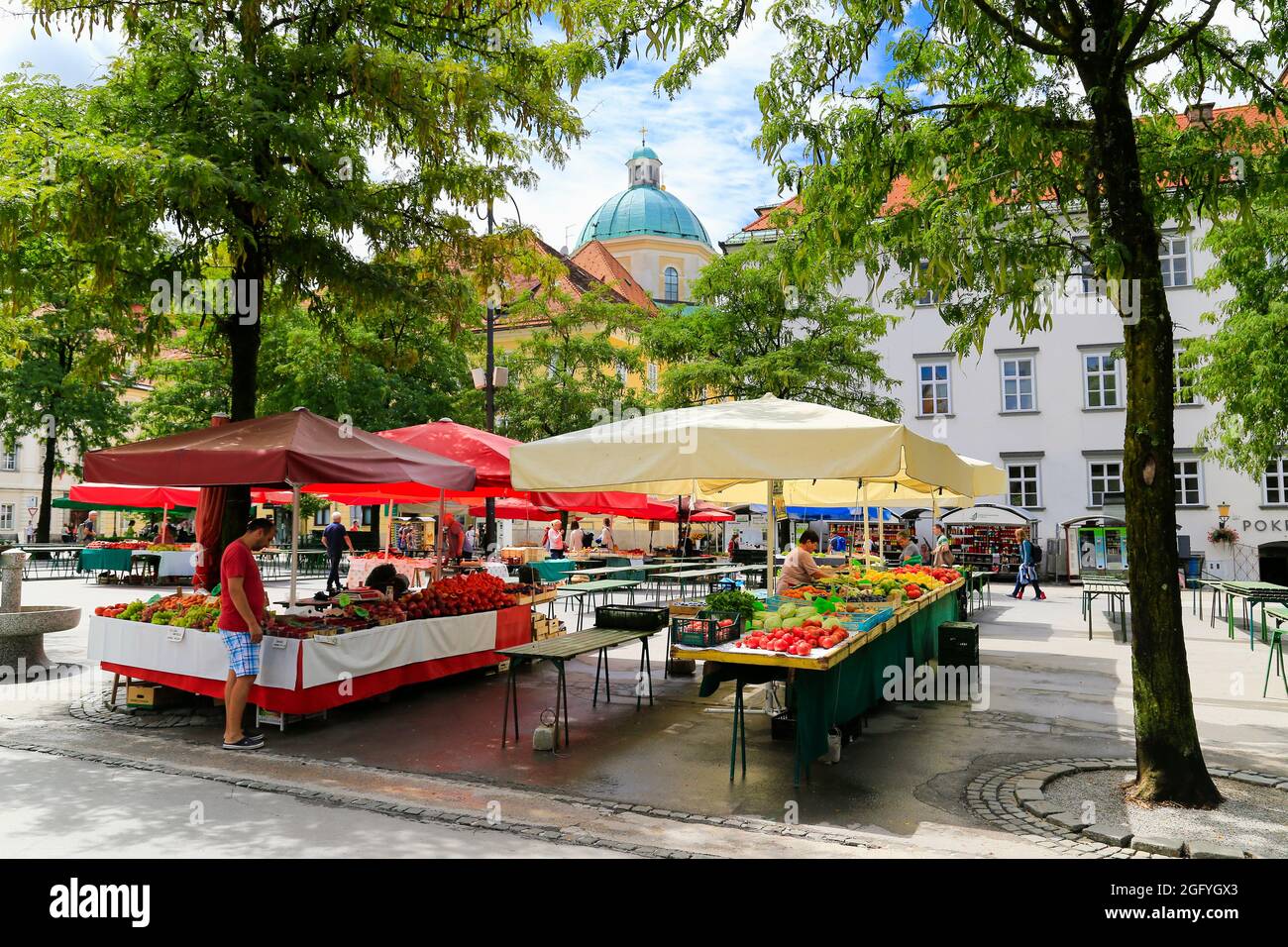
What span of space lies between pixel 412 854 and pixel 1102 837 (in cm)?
398

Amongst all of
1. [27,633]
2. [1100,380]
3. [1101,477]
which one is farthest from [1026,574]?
[27,633]

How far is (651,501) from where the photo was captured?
1844 cm

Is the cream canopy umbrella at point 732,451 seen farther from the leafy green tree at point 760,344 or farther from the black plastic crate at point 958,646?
the leafy green tree at point 760,344

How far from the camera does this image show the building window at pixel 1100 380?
3306 centimetres

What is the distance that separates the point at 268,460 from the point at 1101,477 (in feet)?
107

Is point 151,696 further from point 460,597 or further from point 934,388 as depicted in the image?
point 934,388

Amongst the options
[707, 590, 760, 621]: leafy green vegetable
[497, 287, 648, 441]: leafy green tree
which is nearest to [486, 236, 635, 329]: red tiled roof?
[497, 287, 648, 441]: leafy green tree

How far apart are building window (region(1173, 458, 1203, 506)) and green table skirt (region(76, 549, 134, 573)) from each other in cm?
3368

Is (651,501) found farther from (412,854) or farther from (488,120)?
(412,854)

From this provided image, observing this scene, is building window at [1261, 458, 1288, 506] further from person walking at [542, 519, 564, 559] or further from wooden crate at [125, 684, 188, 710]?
wooden crate at [125, 684, 188, 710]

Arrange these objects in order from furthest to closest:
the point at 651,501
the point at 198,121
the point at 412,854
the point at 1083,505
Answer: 1. the point at 1083,505
2. the point at 651,501
3. the point at 198,121
4. the point at 412,854

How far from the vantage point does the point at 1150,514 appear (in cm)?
574

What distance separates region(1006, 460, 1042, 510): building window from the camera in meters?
33.3

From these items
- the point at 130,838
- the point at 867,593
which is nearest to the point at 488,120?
the point at 867,593
